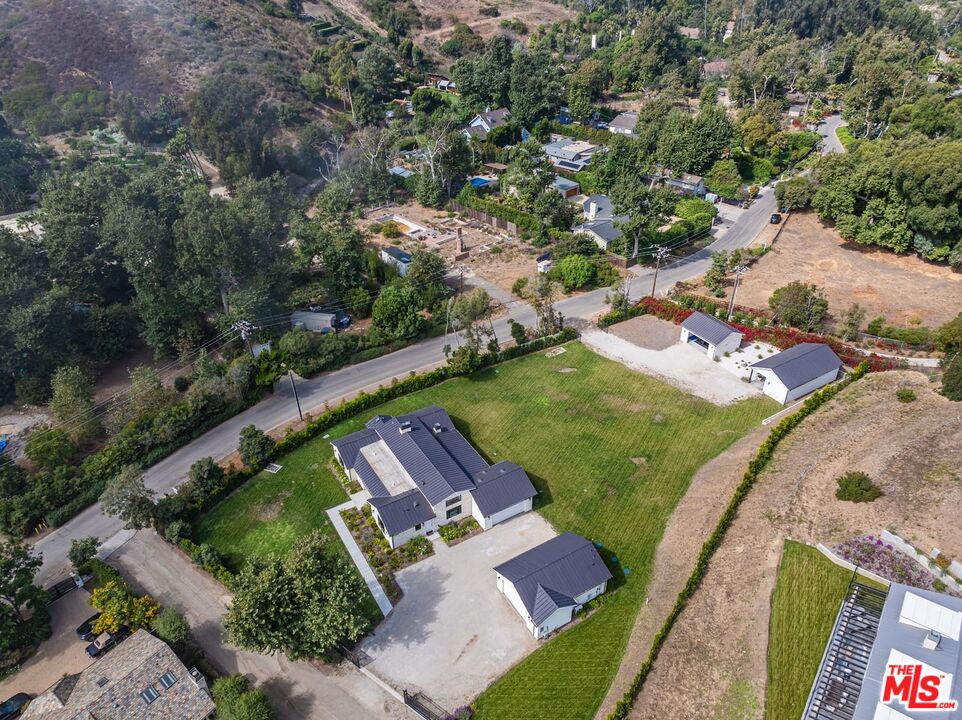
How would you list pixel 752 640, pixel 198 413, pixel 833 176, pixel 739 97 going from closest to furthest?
pixel 752 640 → pixel 198 413 → pixel 833 176 → pixel 739 97

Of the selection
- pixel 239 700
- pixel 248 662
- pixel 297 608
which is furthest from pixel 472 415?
pixel 239 700

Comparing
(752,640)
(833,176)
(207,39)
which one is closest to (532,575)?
(752,640)

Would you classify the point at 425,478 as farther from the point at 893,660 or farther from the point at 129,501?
the point at 893,660

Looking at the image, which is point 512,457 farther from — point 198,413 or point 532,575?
point 198,413

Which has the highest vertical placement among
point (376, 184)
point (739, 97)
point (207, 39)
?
point (207, 39)

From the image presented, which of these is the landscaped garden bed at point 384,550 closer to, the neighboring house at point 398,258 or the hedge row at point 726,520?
the hedge row at point 726,520

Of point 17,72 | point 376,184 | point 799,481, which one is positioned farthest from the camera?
point 17,72

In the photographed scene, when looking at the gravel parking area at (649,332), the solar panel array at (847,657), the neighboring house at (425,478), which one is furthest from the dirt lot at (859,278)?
the neighboring house at (425,478)
